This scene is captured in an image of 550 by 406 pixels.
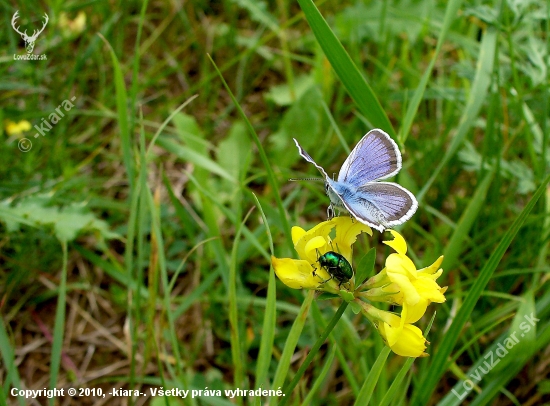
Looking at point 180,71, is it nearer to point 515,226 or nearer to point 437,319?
point 437,319

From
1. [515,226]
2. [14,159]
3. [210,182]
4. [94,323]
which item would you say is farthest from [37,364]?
[515,226]

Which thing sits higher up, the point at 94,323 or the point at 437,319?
the point at 437,319

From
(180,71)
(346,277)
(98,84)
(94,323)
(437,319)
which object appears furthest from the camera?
(180,71)

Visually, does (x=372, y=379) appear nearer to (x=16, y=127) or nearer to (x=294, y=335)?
(x=294, y=335)

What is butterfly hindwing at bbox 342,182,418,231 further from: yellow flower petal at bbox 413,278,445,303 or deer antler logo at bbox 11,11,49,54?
deer antler logo at bbox 11,11,49,54

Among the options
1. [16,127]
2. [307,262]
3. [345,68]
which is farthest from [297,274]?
[16,127]
